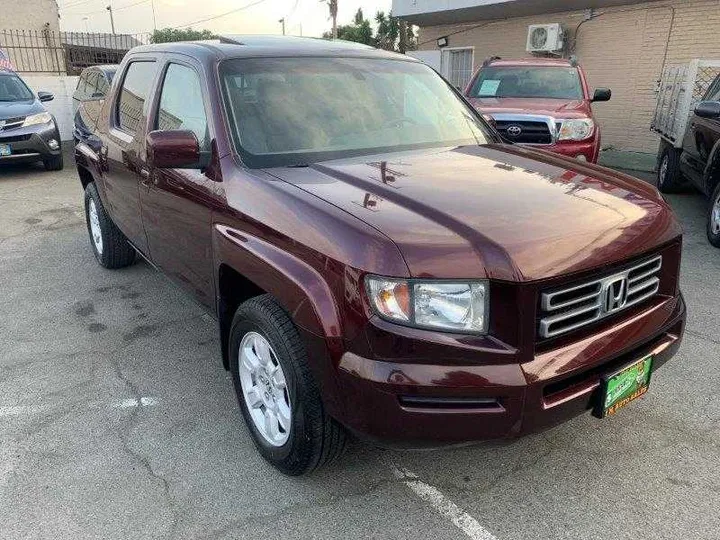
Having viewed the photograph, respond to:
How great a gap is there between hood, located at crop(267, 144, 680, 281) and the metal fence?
16.0 m

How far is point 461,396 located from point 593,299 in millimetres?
639

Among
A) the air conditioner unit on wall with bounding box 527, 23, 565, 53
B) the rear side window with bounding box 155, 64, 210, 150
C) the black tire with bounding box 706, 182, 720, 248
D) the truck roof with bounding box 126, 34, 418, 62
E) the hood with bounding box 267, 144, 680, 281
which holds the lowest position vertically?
the black tire with bounding box 706, 182, 720, 248

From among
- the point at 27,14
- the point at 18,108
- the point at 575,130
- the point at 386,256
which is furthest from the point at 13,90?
the point at 27,14

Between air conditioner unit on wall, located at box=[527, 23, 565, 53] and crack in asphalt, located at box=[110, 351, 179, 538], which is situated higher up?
air conditioner unit on wall, located at box=[527, 23, 565, 53]

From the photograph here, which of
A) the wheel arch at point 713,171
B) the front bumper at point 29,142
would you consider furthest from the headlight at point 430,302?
the front bumper at point 29,142

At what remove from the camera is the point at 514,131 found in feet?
24.2

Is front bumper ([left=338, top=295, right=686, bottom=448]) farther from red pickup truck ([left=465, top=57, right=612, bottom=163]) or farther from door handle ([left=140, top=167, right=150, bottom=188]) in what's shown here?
red pickup truck ([left=465, top=57, right=612, bottom=163])

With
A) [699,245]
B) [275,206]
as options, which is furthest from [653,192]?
[699,245]

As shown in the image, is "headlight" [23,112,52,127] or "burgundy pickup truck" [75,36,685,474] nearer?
"burgundy pickup truck" [75,36,685,474]

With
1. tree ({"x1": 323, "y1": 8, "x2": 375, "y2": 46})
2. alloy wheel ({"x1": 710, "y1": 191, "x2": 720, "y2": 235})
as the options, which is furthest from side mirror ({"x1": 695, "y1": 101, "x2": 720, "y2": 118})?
tree ({"x1": 323, "y1": 8, "x2": 375, "y2": 46})

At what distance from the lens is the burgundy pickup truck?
2.01 meters

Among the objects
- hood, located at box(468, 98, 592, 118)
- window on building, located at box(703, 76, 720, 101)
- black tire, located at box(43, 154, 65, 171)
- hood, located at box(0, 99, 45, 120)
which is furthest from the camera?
black tire, located at box(43, 154, 65, 171)

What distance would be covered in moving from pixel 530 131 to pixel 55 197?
6.62 metres

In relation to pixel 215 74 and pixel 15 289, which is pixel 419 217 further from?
pixel 15 289
